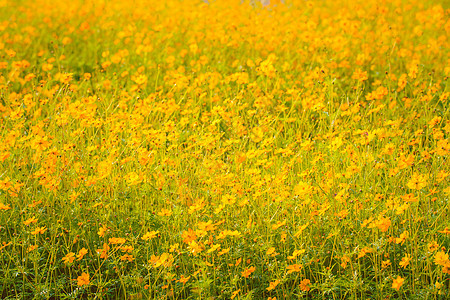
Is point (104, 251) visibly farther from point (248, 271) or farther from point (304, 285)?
point (304, 285)

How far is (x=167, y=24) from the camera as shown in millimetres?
6273

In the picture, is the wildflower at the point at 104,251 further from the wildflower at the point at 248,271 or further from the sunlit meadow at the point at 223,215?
the wildflower at the point at 248,271

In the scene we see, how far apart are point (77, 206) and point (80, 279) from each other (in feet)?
2.32

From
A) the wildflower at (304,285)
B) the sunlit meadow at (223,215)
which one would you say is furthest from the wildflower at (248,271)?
the wildflower at (304,285)

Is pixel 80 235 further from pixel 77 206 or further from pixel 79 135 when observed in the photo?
pixel 79 135

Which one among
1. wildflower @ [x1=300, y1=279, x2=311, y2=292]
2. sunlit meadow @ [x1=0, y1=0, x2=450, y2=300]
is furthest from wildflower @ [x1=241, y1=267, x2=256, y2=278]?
wildflower @ [x1=300, y1=279, x2=311, y2=292]

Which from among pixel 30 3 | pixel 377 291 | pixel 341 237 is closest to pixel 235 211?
pixel 341 237

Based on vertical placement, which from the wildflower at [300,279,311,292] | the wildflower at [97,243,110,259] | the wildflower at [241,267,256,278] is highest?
the wildflower at [97,243,110,259]

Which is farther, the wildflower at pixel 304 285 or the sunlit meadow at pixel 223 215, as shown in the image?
the sunlit meadow at pixel 223 215

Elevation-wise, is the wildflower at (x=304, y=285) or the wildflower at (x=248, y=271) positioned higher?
the wildflower at (x=248, y=271)

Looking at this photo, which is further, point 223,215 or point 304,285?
point 223,215

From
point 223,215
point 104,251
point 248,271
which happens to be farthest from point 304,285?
point 104,251

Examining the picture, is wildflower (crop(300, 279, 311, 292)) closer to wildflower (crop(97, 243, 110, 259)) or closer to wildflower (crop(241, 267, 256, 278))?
wildflower (crop(241, 267, 256, 278))

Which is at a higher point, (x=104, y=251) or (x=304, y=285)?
(x=104, y=251)
